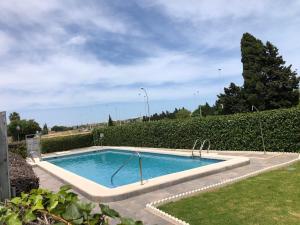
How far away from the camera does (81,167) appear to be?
21656 mm

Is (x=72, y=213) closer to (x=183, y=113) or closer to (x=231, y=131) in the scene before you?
(x=231, y=131)

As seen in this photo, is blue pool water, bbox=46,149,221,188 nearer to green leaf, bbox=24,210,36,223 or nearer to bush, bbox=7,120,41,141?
green leaf, bbox=24,210,36,223

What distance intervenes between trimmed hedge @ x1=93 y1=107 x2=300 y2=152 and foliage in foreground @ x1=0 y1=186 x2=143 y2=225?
15.4m

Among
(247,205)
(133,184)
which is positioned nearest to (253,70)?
(133,184)

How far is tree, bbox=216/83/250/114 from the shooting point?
33219mm

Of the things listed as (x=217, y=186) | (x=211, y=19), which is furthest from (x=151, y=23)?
(x=217, y=186)

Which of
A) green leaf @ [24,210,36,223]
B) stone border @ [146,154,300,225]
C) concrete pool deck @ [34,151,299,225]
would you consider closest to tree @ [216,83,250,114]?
concrete pool deck @ [34,151,299,225]

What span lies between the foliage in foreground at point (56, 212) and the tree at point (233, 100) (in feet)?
107

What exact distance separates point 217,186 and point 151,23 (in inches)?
539

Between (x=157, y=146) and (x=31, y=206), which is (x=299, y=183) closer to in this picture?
(x=31, y=206)

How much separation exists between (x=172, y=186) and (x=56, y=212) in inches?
377

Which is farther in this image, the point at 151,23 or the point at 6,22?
the point at 151,23

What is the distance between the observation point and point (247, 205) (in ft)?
26.0

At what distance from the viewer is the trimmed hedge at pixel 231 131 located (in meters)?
15.8
